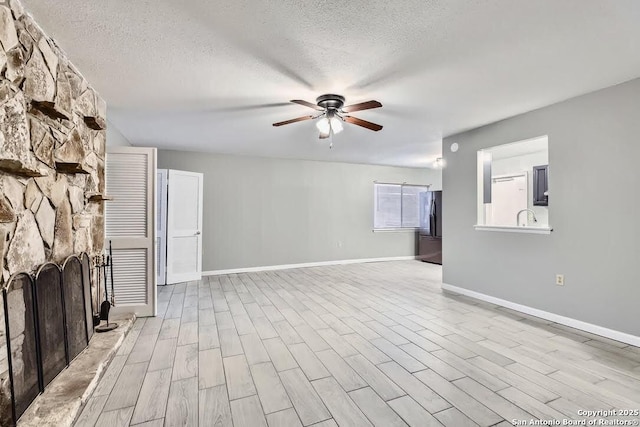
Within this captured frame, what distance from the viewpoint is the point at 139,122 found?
13.3 feet

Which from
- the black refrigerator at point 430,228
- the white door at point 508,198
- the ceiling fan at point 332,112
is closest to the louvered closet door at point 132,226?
the ceiling fan at point 332,112

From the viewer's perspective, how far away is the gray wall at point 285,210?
234 inches

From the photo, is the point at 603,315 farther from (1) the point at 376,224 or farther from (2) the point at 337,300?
(1) the point at 376,224

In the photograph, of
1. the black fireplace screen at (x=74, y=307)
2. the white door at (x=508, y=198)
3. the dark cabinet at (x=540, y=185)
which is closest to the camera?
the black fireplace screen at (x=74, y=307)

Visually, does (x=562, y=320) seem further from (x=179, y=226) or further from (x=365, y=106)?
(x=179, y=226)

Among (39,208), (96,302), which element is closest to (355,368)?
(39,208)

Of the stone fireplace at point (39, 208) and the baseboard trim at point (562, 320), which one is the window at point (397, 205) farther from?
the stone fireplace at point (39, 208)

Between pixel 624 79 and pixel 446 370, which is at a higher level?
pixel 624 79

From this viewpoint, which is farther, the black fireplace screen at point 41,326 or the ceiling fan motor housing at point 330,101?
the ceiling fan motor housing at point 330,101

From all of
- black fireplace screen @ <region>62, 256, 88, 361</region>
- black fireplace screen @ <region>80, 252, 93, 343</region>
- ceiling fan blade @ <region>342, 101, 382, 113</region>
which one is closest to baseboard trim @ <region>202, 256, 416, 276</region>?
black fireplace screen @ <region>80, 252, 93, 343</region>

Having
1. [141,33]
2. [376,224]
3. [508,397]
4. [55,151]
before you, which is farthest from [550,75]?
[376,224]

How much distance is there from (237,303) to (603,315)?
400 centimetres

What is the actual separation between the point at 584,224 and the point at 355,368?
277 centimetres

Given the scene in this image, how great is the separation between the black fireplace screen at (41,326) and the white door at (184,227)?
2707 mm
